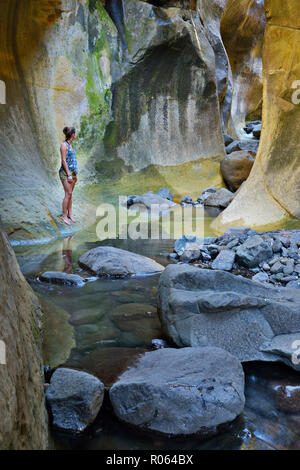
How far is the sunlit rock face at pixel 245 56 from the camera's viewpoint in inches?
766

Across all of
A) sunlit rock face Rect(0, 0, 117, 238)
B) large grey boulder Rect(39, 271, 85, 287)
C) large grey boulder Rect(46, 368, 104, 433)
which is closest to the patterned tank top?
sunlit rock face Rect(0, 0, 117, 238)

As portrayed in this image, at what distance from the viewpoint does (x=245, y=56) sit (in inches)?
854

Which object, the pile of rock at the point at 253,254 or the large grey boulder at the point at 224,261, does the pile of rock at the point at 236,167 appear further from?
the large grey boulder at the point at 224,261

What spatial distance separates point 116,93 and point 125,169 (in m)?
1.91

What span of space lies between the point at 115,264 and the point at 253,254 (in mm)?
1581

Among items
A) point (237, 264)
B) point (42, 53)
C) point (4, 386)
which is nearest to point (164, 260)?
point (237, 264)

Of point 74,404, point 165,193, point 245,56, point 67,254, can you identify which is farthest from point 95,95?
point 245,56

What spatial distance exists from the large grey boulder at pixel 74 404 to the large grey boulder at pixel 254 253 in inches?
116

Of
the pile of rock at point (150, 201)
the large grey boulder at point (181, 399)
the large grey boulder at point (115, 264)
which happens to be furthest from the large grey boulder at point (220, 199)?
the large grey boulder at point (181, 399)

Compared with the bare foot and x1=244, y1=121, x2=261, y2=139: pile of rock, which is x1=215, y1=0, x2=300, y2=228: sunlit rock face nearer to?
the bare foot

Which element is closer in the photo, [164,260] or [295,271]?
[295,271]

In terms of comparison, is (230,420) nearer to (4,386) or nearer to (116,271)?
(4,386)

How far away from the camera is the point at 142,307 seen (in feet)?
10.9

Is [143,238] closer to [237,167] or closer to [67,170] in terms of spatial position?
[67,170]
